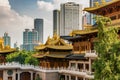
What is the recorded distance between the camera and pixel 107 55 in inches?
709

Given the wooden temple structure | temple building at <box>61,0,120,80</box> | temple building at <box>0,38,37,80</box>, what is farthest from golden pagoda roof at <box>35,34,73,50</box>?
temple building at <box>0,38,37,80</box>

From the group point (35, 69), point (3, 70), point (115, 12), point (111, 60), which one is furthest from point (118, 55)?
point (3, 70)

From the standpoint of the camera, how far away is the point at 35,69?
46.0m

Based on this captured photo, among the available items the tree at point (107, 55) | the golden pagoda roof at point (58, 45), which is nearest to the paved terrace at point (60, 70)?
the golden pagoda roof at point (58, 45)

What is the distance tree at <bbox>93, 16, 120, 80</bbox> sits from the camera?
17.5 m

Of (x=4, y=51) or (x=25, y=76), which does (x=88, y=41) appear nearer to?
(x=25, y=76)

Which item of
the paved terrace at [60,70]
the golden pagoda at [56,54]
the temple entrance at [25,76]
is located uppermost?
the golden pagoda at [56,54]

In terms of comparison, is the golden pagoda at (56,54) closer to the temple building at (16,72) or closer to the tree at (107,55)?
the temple building at (16,72)

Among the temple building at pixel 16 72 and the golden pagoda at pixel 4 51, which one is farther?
the golden pagoda at pixel 4 51

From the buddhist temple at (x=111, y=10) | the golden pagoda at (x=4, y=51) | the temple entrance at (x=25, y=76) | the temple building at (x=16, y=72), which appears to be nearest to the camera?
the buddhist temple at (x=111, y=10)

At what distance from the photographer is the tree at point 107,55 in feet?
57.3

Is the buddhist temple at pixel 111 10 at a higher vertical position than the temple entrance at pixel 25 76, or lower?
higher

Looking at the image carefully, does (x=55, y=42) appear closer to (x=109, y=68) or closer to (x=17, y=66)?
(x=17, y=66)

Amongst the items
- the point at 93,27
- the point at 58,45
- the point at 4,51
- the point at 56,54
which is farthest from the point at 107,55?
the point at 4,51
